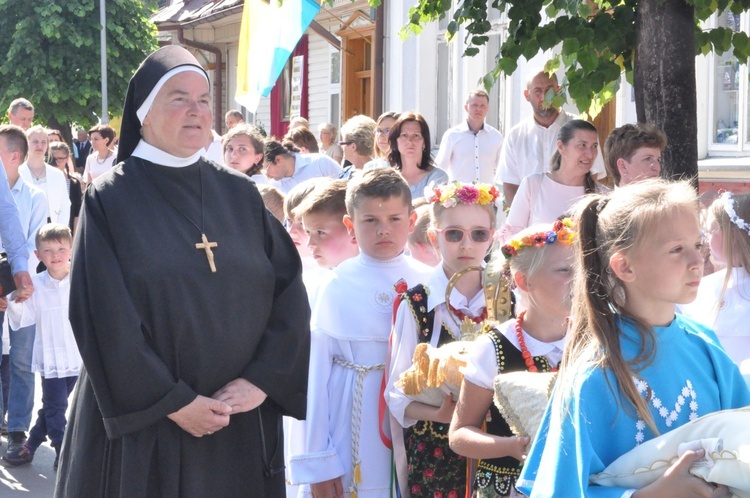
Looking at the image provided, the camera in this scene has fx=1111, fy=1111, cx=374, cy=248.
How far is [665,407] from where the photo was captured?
7.99 feet

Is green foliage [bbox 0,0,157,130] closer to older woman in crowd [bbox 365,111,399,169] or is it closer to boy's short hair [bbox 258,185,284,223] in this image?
older woman in crowd [bbox 365,111,399,169]

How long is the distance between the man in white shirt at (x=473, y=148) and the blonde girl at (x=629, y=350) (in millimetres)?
6966

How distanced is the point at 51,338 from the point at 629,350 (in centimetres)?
508

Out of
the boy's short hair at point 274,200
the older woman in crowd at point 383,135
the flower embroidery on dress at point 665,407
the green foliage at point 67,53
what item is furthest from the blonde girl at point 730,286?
the green foliage at point 67,53

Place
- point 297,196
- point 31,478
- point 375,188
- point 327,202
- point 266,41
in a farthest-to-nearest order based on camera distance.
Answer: point 266,41 < point 31,478 < point 297,196 < point 327,202 < point 375,188

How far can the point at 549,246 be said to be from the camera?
325 centimetres

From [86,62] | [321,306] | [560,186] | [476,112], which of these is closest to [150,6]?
[86,62]

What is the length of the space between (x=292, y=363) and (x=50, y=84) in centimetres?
2713

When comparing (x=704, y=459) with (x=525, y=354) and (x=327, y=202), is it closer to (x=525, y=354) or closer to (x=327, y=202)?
(x=525, y=354)

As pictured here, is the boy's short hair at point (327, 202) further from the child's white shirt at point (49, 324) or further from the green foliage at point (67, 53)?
the green foliage at point (67, 53)

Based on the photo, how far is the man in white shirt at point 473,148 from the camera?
9570 mm

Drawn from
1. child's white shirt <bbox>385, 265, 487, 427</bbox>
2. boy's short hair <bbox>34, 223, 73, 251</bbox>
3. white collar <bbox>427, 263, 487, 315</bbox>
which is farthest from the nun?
boy's short hair <bbox>34, 223, 73, 251</bbox>

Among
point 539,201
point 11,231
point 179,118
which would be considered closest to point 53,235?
point 11,231

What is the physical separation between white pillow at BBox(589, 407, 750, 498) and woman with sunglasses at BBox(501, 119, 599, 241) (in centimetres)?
414
